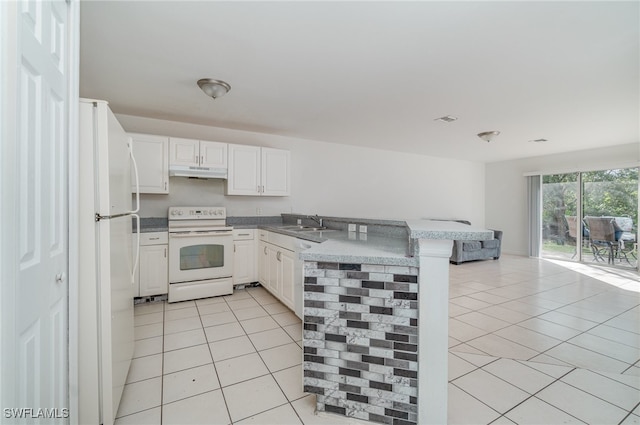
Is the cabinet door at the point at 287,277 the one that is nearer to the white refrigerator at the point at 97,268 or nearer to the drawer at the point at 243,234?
the drawer at the point at 243,234

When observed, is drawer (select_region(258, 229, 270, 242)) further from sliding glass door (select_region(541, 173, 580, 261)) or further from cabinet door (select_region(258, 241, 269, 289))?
sliding glass door (select_region(541, 173, 580, 261))

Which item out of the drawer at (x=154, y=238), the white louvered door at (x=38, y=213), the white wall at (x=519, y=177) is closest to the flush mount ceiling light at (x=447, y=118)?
the white louvered door at (x=38, y=213)

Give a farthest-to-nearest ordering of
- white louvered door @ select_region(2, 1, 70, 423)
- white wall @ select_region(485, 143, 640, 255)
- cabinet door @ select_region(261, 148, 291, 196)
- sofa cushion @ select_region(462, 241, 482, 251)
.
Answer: sofa cushion @ select_region(462, 241, 482, 251) < white wall @ select_region(485, 143, 640, 255) < cabinet door @ select_region(261, 148, 291, 196) < white louvered door @ select_region(2, 1, 70, 423)

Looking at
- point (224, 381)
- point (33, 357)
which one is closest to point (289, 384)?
point (224, 381)

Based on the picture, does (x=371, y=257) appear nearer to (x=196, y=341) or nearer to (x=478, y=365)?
(x=478, y=365)

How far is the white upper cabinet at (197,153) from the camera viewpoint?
3559 millimetres

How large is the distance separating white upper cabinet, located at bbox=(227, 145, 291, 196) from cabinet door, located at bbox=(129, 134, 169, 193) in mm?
815

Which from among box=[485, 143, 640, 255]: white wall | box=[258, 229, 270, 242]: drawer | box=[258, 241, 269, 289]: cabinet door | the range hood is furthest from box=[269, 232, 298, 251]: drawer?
box=[485, 143, 640, 255]: white wall

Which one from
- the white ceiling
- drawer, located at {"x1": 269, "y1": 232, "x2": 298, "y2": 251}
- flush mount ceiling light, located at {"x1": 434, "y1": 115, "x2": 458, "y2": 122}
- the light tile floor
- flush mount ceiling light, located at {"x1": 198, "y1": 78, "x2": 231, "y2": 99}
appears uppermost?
flush mount ceiling light, located at {"x1": 434, "y1": 115, "x2": 458, "y2": 122}

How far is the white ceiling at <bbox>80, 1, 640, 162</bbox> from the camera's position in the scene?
5.83 feet

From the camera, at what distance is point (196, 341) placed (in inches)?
96.5

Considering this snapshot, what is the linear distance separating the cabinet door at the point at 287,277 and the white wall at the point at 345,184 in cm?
160

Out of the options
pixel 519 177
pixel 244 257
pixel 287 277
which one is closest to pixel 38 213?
pixel 287 277

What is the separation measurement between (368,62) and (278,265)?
2.37m
